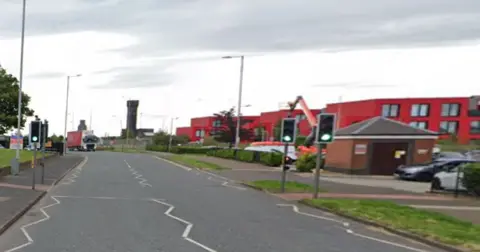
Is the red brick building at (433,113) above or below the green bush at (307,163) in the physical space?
above

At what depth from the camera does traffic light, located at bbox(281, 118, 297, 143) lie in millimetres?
23406

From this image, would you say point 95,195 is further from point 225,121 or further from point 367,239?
point 225,121

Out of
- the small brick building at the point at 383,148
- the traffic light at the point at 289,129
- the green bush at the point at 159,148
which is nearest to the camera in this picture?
the traffic light at the point at 289,129

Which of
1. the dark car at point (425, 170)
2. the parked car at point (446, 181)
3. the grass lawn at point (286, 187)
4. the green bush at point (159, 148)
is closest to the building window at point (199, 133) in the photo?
the green bush at point (159, 148)

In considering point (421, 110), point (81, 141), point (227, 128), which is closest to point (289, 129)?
point (227, 128)

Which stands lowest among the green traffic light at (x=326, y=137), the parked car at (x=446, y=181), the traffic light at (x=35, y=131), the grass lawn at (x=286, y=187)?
the grass lawn at (x=286, y=187)

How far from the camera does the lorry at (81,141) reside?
315ft

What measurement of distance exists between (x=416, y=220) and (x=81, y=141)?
86660mm

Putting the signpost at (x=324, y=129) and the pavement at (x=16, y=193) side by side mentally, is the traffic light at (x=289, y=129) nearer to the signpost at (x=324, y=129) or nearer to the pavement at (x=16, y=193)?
the signpost at (x=324, y=129)

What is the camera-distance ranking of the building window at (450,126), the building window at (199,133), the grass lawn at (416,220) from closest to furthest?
1. the grass lawn at (416,220)
2. the building window at (450,126)
3. the building window at (199,133)

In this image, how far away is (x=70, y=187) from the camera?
23906 millimetres

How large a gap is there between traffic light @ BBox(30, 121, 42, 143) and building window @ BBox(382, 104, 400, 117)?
79397mm

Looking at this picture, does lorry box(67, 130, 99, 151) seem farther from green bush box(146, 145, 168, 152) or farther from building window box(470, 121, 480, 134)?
building window box(470, 121, 480, 134)

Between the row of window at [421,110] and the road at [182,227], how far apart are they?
77057 mm
